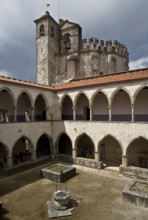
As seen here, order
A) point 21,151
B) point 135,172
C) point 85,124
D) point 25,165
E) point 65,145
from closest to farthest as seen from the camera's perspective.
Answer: point 135,172, point 25,165, point 85,124, point 21,151, point 65,145

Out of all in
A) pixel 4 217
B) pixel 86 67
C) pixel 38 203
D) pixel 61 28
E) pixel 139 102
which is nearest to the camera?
pixel 4 217

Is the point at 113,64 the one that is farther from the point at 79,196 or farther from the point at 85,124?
the point at 79,196

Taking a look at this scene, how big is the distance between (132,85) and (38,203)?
10489 millimetres

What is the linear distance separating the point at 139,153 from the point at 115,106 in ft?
15.5

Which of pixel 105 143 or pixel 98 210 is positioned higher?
pixel 105 143

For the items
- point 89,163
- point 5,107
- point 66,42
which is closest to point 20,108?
point 5,107

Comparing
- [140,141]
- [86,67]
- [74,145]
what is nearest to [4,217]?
[74,145]

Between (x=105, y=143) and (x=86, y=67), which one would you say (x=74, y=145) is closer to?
(x=105, y=143)

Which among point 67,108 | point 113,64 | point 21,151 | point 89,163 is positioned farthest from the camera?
point 113,64

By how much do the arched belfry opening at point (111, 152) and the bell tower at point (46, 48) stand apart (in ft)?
45.2

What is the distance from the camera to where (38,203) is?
10.2m

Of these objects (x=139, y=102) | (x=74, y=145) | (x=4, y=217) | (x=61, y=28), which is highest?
(x=61, y=28)

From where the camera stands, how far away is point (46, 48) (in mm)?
28547

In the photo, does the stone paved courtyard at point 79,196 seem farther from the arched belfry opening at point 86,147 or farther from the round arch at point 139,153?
the arched belfry opening at point 86,147
